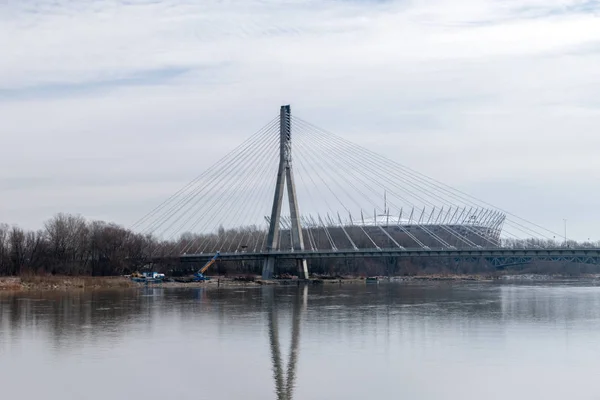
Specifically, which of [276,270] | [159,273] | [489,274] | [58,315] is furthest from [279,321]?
[489,274]

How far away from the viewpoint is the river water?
66.8 ft

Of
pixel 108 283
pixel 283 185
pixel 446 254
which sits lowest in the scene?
pixel 108 283

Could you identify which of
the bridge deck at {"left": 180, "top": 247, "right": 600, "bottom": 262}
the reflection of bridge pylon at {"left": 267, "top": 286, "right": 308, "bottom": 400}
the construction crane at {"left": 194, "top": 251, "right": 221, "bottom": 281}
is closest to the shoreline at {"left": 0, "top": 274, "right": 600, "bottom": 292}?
the construction crane at {"left": 194, "top": 251, "right": 221, "bottom": 281}

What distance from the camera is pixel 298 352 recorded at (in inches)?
1024

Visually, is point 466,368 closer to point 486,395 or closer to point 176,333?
point 486,395

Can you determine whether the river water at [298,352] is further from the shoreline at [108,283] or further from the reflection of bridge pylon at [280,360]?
the shoreline at [108,283]

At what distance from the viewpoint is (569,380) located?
70.7 ft

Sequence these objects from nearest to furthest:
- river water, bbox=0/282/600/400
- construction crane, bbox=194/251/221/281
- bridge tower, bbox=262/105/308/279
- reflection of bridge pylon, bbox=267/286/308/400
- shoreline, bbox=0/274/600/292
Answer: reflection of bridge pylon, bbox=267/286/308/400 < river water, bbox=0/282/600/400 < shoreline, bbox=0/274/600/292 < bridge tower, bbox=262/105/308/279 < construction crane, bbox=194/251/221/281

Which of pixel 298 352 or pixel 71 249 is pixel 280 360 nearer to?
pixel 298 352

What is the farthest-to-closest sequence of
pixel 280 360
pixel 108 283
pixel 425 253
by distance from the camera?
pixel 425 253 < pixel 108 283 < pixel 280 360

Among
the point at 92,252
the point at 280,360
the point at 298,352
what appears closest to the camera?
the point at 280,360

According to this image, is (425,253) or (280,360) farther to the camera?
(425,253)

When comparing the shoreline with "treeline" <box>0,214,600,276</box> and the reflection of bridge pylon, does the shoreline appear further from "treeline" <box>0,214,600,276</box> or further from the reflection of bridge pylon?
the reflection of bridge pylon

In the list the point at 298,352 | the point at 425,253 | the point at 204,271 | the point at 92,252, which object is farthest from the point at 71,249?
the point at 298,352
